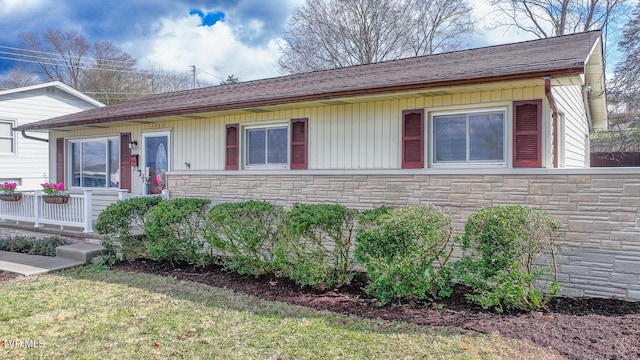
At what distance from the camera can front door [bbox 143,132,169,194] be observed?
992cm

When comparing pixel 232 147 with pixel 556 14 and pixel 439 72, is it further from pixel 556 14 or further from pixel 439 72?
pixel 556 14

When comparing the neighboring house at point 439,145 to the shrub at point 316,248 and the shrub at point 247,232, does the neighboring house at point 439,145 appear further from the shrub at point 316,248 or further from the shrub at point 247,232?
the shrub at point 247,232

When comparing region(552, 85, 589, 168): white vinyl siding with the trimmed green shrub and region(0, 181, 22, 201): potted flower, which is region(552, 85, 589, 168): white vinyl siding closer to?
the trimmed green shrub

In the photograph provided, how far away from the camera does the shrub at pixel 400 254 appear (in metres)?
4.63

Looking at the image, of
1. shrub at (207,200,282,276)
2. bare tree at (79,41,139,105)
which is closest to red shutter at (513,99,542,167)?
shrub at (207,200,282,276)

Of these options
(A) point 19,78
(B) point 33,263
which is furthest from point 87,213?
(A) point 19,78

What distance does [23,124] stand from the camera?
14273 mm

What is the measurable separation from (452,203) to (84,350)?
4.56 metres

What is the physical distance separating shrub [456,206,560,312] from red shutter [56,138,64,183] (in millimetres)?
11324

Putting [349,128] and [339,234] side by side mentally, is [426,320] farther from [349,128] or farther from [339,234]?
[349,128]

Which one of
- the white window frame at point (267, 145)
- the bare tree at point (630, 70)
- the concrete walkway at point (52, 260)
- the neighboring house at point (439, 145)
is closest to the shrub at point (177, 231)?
the concrete walkway at point (52, 260)

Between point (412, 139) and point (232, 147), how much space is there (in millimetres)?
3784

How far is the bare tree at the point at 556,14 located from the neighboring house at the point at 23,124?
1862 centimetres

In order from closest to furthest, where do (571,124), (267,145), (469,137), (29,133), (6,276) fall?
(469,137) < (6,276) < (571,124) < (267,145) < (29,133)
